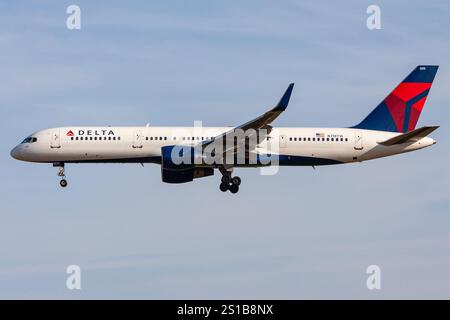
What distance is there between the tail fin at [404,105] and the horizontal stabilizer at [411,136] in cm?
225

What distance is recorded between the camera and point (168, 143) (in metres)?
87.2


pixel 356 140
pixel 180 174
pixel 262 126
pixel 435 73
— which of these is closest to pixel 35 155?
pixel 180 174

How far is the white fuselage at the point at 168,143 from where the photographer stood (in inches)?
3423

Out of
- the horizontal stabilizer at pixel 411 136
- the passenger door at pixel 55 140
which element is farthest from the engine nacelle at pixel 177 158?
the horizontal stabilizer at pixel 411 136

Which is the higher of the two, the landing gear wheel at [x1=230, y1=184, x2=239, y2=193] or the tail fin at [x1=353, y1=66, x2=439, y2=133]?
the tail fin at [x1=353, y1=66, x2=439, y2=133]

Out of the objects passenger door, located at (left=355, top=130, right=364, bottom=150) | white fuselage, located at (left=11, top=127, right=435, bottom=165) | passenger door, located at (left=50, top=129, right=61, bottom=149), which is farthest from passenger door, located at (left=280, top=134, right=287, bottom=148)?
passenger door, located at (left=50, top=129, right=61, bottom=149)

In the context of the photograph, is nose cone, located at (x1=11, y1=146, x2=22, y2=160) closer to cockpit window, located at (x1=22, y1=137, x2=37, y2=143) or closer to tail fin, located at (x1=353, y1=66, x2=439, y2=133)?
cockpit window, located at (x1=22, y1=137, x2=37, y2=143)

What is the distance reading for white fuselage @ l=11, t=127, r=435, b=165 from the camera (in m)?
86.9

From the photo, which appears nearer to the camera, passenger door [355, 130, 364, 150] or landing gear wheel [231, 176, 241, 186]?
landing gear wheel [231, 176, 241, 186]

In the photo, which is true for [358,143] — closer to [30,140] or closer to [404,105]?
[404,105]

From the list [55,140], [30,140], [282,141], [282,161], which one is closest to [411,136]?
[282,141]

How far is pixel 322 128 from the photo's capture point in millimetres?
89812

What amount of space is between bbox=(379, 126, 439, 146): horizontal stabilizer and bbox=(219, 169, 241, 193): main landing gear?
1039 centimetres

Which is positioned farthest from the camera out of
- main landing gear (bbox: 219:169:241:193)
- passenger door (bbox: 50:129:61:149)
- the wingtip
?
main landing gear (bbox: 219:169:241:193)
